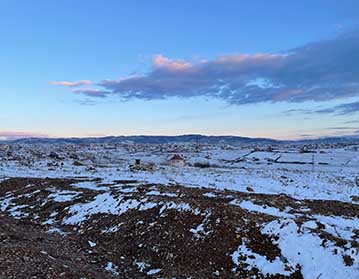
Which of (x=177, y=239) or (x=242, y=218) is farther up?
(x=242, y=218)

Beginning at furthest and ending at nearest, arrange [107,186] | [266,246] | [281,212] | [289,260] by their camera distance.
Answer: [107,186] → [281,212] → [266,246] → [289,260]

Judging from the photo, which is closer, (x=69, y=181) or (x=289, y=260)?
(x=289, y=260)

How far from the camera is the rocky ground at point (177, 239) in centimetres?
1088

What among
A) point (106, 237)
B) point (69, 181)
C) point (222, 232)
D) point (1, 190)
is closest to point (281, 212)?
point (222, 232)

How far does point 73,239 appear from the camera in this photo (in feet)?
48.7

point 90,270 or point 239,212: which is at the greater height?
point 239,212

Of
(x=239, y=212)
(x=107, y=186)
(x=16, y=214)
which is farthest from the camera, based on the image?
(x=107, y=186)

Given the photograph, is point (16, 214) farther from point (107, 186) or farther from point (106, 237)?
point (106, 237)

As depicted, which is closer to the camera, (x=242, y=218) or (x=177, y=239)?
(x=177, y=239)

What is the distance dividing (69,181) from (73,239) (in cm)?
1285

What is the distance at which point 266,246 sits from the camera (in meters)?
11.9

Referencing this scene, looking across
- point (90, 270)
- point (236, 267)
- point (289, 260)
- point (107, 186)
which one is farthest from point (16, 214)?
point (289, 260)

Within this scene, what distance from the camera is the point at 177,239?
517 inches

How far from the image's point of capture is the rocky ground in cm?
1088
